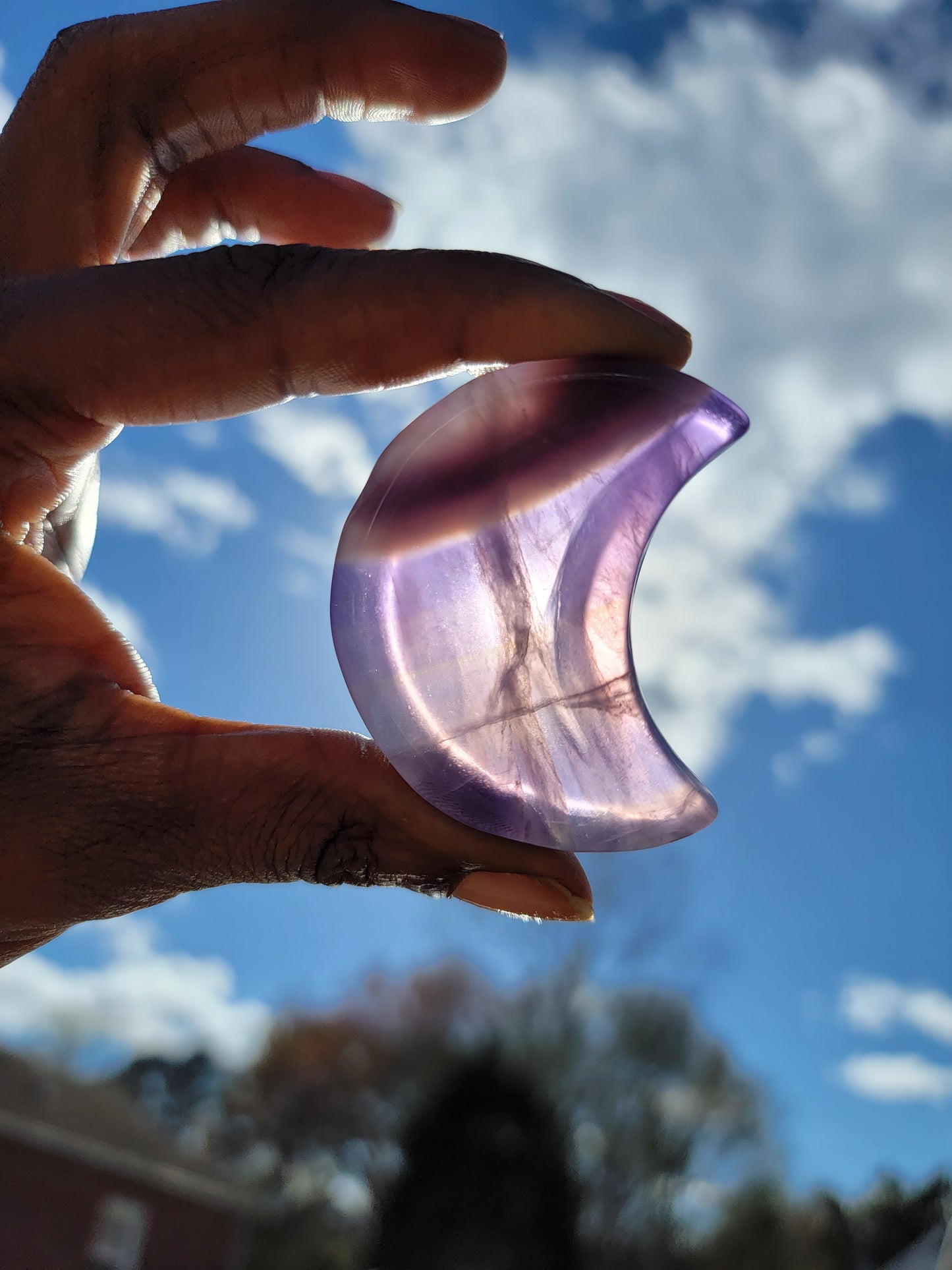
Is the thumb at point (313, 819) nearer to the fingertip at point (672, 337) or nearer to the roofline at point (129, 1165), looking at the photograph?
the fingertip at point (672, 337)

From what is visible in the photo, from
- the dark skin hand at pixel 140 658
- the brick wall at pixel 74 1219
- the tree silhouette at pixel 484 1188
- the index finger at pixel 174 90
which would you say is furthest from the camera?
the tree silhouette at pixel 484 1188

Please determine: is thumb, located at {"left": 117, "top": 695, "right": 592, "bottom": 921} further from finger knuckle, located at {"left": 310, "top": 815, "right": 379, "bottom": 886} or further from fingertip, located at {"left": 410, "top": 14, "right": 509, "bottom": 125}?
fingertip, located at {"left": 410, "top": 14, "right": 509, "bottom": 125}

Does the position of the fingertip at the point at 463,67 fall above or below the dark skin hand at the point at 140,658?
above

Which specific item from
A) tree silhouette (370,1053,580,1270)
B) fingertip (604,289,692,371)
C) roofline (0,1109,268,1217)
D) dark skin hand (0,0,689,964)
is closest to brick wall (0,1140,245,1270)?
roofline (0,1109,268,1217)

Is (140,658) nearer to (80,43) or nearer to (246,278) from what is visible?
(246,278)

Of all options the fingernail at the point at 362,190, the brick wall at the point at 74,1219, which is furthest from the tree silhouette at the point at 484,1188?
the fingernail at the point at 362,190

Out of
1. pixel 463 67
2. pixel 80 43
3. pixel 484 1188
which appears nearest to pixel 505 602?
pixel 463 67

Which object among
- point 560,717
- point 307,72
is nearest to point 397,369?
point 560,717
